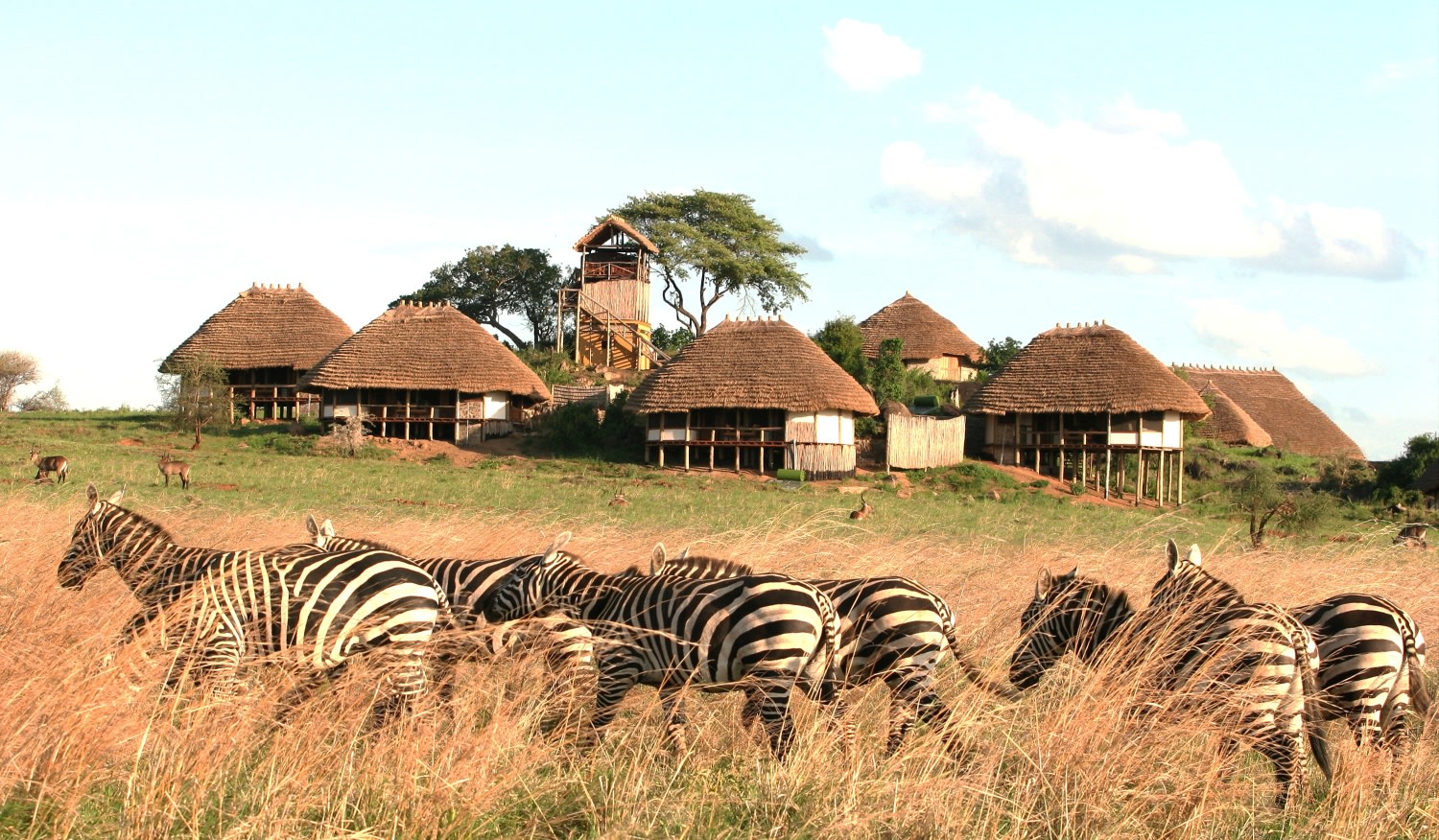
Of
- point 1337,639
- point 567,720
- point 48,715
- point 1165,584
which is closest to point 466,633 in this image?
point 567,720

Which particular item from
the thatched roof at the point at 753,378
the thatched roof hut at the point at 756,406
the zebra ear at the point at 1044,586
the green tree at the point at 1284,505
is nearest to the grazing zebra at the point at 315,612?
the zebra ear at the point at 1044,586

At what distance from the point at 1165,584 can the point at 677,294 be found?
2076 inches

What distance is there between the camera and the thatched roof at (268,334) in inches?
1750

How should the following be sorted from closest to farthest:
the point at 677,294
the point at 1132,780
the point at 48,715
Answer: the point at 48,715
the point at 1132,780
the point at 677,294

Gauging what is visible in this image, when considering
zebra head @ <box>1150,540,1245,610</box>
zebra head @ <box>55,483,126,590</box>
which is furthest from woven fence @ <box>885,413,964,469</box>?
zebra head @ <box>55,483,126,590</box>

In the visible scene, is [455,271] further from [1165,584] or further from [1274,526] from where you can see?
[1165,584]

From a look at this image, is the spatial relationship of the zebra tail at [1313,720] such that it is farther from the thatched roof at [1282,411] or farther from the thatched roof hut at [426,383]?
the thatched roof at [1282,411]

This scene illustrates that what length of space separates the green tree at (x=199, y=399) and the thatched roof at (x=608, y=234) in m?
15.6

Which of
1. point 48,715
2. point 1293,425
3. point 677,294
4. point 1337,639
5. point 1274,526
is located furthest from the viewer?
point 677,294

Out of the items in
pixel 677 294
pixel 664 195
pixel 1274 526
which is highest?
pixel 664 195

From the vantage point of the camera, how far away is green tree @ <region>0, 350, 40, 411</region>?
57.8 meters

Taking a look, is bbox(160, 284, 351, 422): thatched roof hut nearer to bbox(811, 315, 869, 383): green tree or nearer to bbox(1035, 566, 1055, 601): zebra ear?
bbox(811, 315, 869, 383): green tree

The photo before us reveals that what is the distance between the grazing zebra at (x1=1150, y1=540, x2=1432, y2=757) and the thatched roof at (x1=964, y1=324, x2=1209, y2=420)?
1243 inches

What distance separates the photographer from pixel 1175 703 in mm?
6324
